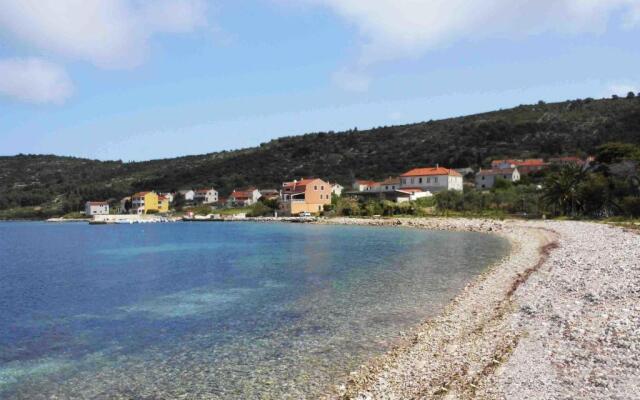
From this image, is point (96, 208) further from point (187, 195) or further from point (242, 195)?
point (242, 195)

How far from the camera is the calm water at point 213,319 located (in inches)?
468

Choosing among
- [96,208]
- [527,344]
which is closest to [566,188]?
[527,344]

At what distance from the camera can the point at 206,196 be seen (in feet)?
437

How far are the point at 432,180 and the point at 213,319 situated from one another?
79.7m

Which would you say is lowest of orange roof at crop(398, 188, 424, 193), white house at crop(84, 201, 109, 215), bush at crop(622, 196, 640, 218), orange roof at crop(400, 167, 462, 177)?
bush at crop(622, 196, 640, 218)

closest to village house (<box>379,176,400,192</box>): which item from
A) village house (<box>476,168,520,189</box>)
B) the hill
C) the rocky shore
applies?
village house (<box>476,168,520,189</box>)

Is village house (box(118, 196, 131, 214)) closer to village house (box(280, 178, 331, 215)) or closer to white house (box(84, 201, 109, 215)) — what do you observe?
white house (box(84, 201, 109, 215))

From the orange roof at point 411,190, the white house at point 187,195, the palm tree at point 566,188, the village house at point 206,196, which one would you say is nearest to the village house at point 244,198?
the village house at point 206,196

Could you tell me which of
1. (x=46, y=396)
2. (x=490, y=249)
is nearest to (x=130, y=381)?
(x=46, y=396)

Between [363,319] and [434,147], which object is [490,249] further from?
[434,147]

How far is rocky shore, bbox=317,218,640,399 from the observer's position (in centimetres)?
970

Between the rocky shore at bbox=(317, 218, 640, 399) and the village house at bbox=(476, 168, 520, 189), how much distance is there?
75133 millimetres

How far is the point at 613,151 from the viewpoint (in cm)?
6612

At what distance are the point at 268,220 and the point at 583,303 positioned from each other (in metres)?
78.0
